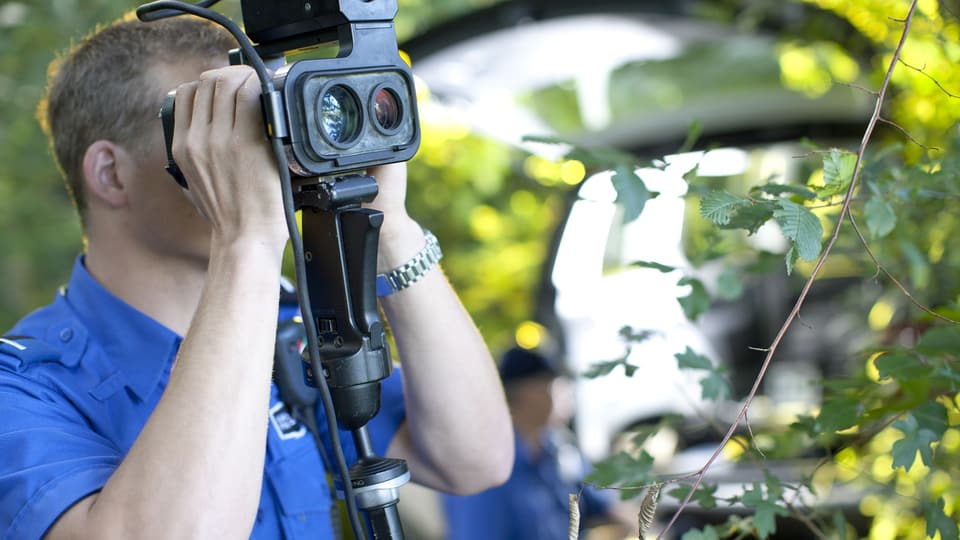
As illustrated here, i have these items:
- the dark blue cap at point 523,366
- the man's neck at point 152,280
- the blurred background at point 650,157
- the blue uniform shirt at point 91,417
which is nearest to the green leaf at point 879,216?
the blurred background at point 650,157

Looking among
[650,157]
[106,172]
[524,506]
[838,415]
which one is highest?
[106,172]

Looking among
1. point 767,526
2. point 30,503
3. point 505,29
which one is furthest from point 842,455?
point 505,29

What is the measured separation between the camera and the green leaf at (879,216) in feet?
4.63

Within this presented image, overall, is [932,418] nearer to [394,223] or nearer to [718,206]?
[718,206]

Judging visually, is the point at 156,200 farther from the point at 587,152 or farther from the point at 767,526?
the point at 767,526

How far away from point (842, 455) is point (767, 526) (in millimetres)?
369

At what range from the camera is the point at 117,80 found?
1.59 metres

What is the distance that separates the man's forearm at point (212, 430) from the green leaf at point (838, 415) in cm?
78

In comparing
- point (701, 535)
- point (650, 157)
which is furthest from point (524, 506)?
point (701, 535)

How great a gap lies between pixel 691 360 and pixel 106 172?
967mm

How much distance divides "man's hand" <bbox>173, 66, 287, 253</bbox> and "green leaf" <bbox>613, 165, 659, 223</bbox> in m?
0.51

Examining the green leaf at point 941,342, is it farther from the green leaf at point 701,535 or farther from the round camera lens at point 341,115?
the round camera lens at point 341,115

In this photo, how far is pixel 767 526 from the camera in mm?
1383

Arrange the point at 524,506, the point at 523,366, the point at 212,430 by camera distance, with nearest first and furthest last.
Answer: the point at 212,430
the point at 524,506
the point at 523,366
